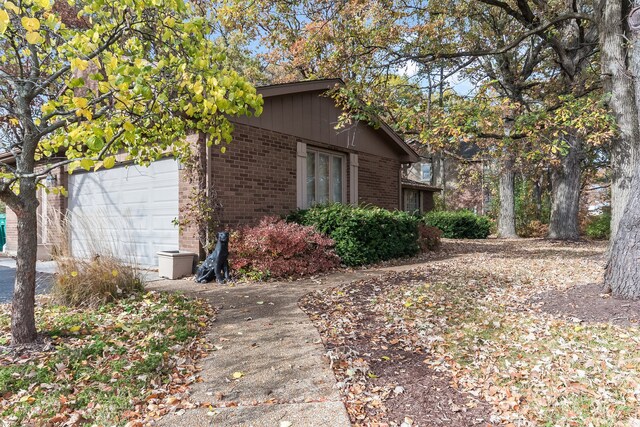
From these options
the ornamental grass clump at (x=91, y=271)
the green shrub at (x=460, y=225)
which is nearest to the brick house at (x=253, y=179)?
the ornamental grass clump at (x=91, y=271)

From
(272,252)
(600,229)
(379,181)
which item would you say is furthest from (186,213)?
(600,229)

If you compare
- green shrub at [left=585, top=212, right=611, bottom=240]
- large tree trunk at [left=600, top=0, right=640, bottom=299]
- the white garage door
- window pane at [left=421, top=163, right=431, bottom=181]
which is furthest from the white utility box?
window pane at [left=421, top=163, right=431, bottom=181]

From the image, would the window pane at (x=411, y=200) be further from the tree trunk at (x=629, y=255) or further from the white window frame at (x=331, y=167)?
the tree trunk at (x=629, y=255)

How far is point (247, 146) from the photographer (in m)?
7.72

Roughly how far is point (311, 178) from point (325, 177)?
20.8 inches

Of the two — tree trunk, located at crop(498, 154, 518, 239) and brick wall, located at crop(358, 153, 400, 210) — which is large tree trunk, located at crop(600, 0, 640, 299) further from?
tree trunk, located at crop(498, 154, 518, 239)

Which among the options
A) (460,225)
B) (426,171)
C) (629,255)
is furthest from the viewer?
(426,171)

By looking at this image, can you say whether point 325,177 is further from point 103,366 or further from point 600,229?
point 600,229

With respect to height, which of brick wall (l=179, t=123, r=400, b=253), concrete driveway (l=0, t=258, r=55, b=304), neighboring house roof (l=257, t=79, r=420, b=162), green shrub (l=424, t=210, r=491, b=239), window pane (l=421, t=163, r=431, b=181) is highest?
window pane (l=421, t=163, r=431, b=181)

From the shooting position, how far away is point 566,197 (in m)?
13.9

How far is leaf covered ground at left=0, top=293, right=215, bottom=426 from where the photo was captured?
255 cm

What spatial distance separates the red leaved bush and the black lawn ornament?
23 centimetres

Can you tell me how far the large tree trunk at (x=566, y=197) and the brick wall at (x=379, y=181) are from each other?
20.9 ft

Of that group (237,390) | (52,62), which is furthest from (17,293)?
(52,62)
